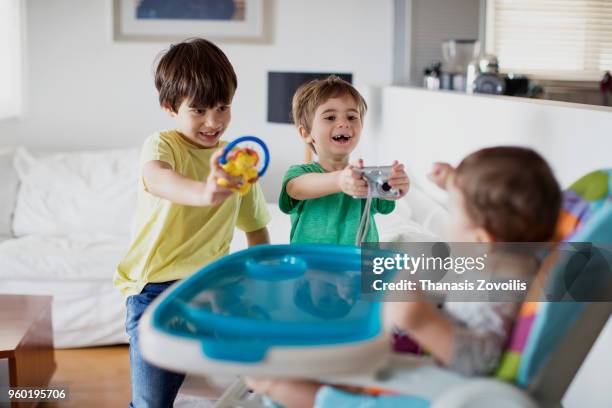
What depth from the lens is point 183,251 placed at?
1.61m

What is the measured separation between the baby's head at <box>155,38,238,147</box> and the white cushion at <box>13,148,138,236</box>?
6.46 ft

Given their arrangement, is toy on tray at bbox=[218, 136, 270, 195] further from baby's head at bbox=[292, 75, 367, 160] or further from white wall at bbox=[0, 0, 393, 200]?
white wall at bbox=[0, 0, 393, 200]

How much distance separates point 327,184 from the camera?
5.15 ft

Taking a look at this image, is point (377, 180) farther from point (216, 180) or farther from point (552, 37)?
point (552, 37)

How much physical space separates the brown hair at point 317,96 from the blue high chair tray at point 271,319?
0.45 m

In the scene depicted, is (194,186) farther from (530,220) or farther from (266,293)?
(530,220)

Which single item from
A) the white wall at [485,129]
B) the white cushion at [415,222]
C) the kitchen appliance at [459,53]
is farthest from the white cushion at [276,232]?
the kitchen appliance at [459,53]

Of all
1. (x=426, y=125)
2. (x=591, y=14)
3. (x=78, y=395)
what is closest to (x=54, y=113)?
(x=78, y=395)

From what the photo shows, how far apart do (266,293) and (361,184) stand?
13.5 inches

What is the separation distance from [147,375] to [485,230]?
2.64 feet

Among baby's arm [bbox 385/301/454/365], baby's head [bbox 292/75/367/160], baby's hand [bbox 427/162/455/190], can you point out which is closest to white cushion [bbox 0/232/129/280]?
baby's head [bbox 292/75/367/160]

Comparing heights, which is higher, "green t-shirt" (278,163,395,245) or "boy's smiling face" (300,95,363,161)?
"boy's smiling face" (300,95,363,161)

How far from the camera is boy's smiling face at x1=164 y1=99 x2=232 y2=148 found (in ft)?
5.34

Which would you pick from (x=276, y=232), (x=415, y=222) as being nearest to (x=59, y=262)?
(x=276, y=232)
